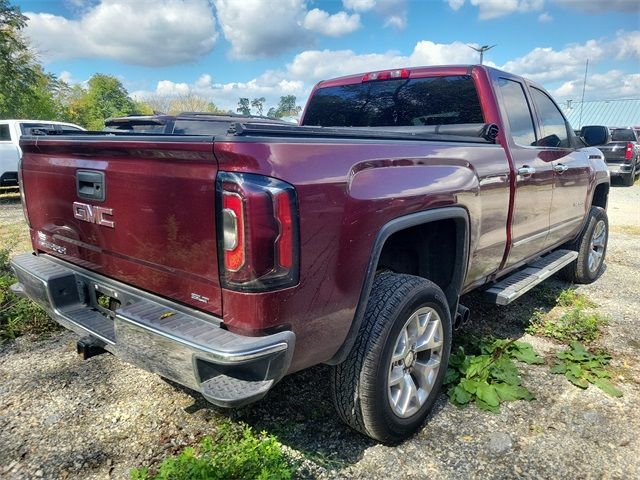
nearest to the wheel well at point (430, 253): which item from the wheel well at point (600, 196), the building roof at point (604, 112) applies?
the wheel well at point (600, 196)

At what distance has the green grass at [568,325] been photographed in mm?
3695

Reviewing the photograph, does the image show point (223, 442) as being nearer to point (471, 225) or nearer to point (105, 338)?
point (105, 338)

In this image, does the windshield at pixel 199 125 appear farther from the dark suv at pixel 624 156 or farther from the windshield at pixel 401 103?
the dark suv at pixel 624 156

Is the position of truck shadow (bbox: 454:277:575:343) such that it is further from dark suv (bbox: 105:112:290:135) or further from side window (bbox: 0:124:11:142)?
side window (bbox: 0:124:11:142)

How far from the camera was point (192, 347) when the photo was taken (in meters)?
1.75

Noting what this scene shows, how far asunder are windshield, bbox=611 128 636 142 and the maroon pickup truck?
14706mm

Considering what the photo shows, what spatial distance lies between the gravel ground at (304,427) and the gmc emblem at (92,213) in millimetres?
1111

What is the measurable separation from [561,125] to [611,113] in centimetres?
4373

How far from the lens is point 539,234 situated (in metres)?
3.85

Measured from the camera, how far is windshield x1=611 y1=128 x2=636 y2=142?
15.3 m

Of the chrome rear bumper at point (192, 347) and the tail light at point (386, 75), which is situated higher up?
the tail light at point (386, 75)

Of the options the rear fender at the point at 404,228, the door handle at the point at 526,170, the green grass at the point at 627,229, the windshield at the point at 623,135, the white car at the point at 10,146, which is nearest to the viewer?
the rear fender at the point at 404,228

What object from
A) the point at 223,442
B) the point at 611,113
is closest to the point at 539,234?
the point at 223,442

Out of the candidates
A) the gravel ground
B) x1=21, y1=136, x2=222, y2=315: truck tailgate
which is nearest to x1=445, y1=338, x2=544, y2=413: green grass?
the gravel ground
